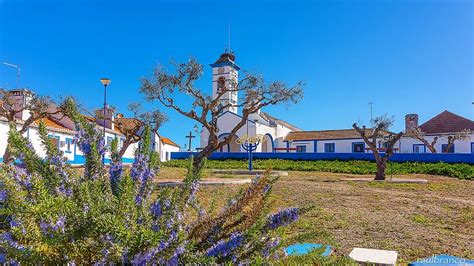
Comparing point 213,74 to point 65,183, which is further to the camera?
point 213,74

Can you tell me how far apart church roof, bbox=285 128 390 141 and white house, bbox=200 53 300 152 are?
120cm

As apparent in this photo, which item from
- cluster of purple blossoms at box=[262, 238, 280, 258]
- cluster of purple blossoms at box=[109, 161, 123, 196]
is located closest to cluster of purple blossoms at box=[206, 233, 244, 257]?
cluster of purple blossoms at box=[262, 238, 280, 258]

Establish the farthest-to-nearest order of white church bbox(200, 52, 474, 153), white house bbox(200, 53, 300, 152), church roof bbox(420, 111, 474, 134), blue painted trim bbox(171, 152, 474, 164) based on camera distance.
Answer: white house bbox(200, 53, 300, 152), church roof bbox(420, 111, 474, 134), white church bbox(200, 52, 474, 153), blue painted trim bbox(171, 152, 474, 164)

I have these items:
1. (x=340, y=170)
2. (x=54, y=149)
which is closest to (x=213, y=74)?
(x=340, y=170)

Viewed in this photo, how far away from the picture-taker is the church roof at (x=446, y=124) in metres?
39.1

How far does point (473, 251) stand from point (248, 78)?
13.8 m

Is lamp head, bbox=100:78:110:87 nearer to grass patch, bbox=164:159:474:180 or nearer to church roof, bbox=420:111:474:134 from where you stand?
grass patch, bbox=164:159:474:180

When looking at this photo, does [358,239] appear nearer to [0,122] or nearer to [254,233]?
[254,233]

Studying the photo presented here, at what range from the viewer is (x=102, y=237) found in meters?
1.64

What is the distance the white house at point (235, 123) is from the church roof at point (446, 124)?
1529cm

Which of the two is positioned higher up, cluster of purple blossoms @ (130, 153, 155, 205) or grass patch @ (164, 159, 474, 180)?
cluster of purple blossoms @ (130, 153, 155, 205)

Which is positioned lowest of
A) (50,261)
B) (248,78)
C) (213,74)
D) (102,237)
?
(50,261)

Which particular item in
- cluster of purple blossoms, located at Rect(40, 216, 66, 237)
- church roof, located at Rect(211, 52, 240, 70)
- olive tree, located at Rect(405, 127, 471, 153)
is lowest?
cluster of purple blossoms, located at Rect(40, 216, 66, 237)

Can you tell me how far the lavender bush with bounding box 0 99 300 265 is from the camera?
1619mm
